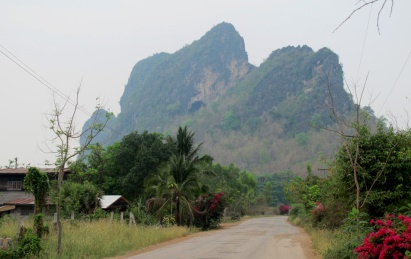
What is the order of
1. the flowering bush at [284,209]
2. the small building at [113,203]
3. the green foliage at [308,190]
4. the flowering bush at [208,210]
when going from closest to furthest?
the green foliage at [308,190] → the small building at [113,203] → the flowering bush at [208,210] → the flowering bush at [284,209]

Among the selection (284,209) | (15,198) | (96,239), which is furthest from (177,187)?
(284,209)

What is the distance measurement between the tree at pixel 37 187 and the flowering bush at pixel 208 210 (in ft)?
67.6

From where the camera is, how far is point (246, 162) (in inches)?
5886

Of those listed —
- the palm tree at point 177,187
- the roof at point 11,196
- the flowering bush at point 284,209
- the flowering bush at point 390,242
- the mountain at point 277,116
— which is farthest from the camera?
the mountain at point 277,116

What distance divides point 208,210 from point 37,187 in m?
22.2

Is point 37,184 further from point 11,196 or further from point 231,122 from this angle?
point 231,122

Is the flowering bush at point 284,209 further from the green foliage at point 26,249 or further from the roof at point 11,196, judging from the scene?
the green foliage at point 26,249

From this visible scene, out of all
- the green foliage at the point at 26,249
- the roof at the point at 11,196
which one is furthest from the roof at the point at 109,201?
the green foliage at the point at 26,249

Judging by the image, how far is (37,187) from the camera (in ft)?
59.4

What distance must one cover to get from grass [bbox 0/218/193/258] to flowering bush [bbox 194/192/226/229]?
42.5 feet

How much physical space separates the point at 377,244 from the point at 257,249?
9126 millimetres

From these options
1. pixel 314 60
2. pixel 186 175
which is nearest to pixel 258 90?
pixel 314 60

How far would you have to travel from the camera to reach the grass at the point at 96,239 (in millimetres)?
16422

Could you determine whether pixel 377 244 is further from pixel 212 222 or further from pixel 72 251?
pixel 212 222
